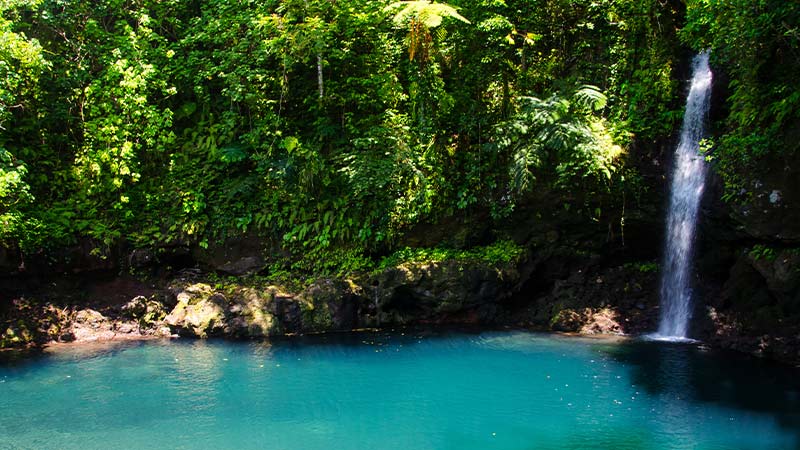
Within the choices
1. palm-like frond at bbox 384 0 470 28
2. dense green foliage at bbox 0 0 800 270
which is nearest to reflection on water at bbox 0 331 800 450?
dense green foliage at bbox 0 0 800 270

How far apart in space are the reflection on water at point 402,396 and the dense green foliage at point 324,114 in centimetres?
352

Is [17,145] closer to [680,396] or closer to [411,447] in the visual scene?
[411,447]

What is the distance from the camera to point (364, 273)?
14.1 meters

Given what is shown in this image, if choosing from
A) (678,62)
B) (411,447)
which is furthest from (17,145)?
(678,62)

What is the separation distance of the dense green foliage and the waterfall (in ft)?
1.72

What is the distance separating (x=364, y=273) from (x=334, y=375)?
3.81 m

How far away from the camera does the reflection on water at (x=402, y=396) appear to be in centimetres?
802

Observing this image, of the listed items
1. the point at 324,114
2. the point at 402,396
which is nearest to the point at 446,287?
the point at 402,396

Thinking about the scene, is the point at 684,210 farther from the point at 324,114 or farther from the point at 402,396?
the point at 324,114

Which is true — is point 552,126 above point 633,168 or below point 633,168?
above

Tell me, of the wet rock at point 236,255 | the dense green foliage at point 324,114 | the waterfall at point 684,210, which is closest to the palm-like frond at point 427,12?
the dense green foliage at point 324,114

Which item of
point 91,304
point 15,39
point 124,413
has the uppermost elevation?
point 15,39

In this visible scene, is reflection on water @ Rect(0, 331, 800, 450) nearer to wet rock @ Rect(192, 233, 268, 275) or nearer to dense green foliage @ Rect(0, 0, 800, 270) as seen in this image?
wet rock @ Rect(192, 233, 268, 275)

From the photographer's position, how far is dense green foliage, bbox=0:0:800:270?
1375 centimetres
